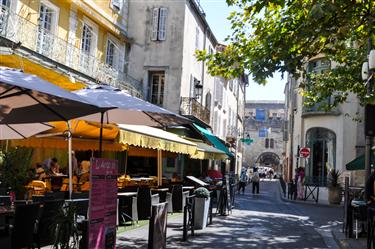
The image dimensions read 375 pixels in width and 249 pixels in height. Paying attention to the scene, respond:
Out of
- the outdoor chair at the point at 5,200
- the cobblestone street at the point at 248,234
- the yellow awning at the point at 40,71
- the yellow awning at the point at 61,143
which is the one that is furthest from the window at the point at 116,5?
the outdoor chair at the point at 5,200

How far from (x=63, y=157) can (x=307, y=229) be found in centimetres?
951

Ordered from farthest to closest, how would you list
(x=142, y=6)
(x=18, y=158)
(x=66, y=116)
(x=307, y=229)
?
(x=142, y=6) → (x=307, y=229) → (x=18, y=158) → (x=66, y=116)

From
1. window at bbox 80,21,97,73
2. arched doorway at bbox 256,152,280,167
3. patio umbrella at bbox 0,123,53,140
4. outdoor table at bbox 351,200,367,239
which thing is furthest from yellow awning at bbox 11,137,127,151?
arched doorway at bbox 256,152,280,167

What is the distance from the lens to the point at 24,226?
6.33 m

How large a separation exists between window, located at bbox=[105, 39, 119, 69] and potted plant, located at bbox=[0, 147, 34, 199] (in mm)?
12667

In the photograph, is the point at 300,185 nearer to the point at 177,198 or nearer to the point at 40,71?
the point at 177,198

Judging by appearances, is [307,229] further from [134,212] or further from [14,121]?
[14,121]

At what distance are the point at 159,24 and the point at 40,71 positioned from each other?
11456mm

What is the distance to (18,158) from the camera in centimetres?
990

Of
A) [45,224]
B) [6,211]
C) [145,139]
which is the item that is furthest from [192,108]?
[45,224]

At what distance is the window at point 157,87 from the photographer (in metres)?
25.6

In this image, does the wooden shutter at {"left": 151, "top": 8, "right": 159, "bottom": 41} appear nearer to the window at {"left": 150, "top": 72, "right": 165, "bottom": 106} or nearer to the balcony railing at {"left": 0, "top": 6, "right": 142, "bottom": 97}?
the window at {"left": 150, "top": 72, "right": 165, "bottom": 106}

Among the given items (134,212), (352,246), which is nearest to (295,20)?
(352,246)

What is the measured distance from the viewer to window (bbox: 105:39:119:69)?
73.6ft
